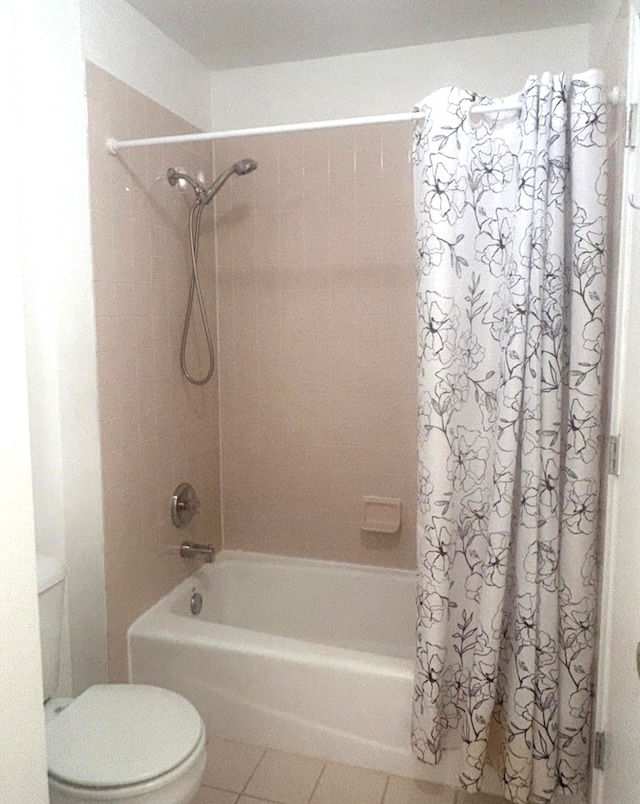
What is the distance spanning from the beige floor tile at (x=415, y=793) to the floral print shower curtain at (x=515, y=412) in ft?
0.63

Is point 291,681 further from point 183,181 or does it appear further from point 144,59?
point 144,59

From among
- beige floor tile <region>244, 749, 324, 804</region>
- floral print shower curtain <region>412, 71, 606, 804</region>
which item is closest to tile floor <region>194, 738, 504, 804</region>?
beige floor tile <region>244, 749, 324, 804</region>

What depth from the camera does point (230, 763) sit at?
2004 millimetres

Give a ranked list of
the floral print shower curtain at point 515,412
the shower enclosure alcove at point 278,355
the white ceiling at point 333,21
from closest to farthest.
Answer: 1. the floral print shower curtain at point 515,412
2. the white ceiling at point 333,21
3. the shower enclosure alcove at point 278,355

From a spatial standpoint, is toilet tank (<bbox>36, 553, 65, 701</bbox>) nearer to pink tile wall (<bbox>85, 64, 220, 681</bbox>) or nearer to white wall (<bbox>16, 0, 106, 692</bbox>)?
white wall (<bbox>16, 0, 106, 692</bbox>)

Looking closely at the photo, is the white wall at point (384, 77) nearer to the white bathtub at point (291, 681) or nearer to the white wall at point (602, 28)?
the white wall at point (602, 28)

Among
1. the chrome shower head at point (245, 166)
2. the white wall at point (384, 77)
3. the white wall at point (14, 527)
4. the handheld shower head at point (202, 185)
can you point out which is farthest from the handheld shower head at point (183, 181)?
the white wall at point (14, 527)

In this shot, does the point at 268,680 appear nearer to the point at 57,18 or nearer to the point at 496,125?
the point at 496,125

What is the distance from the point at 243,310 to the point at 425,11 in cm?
128

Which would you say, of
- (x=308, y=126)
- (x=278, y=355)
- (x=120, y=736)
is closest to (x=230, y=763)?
(x=120, y=736)

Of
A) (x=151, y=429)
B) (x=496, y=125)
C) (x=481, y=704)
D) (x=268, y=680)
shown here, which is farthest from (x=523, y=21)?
(x=268, y=680)

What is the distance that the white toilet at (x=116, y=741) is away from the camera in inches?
53.7

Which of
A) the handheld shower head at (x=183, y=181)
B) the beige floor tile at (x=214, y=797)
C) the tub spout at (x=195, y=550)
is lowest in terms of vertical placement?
the beige floor tile at (x=214, y=797)

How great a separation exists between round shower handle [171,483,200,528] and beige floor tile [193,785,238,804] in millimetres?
885
